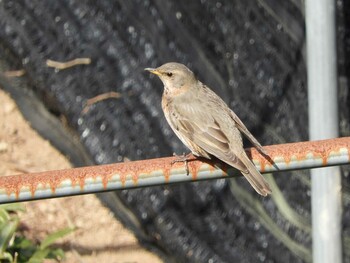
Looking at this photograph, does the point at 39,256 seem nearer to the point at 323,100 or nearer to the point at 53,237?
the point at 53,237

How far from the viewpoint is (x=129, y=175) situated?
4332 mm

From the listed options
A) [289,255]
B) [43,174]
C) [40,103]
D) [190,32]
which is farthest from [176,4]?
[43,174]

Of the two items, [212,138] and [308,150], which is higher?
[308,150]

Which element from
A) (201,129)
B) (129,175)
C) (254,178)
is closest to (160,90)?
(201,129)

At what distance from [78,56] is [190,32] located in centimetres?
98

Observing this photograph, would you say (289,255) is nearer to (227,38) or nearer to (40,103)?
(227,38)

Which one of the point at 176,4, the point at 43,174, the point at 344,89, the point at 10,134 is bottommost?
the point at 10,134

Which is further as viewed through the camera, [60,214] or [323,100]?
[60,214]

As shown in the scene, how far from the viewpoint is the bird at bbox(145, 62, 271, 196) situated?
17.6ft

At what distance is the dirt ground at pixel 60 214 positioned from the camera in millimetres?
8031

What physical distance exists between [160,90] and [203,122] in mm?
1770

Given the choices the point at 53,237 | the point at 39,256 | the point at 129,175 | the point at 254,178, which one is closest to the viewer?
the point at 129,175

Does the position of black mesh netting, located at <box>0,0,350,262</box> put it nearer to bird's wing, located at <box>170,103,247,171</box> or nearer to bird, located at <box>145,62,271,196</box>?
bird, located at <box>145,62,271,196</box>

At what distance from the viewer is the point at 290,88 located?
26.8 feet
